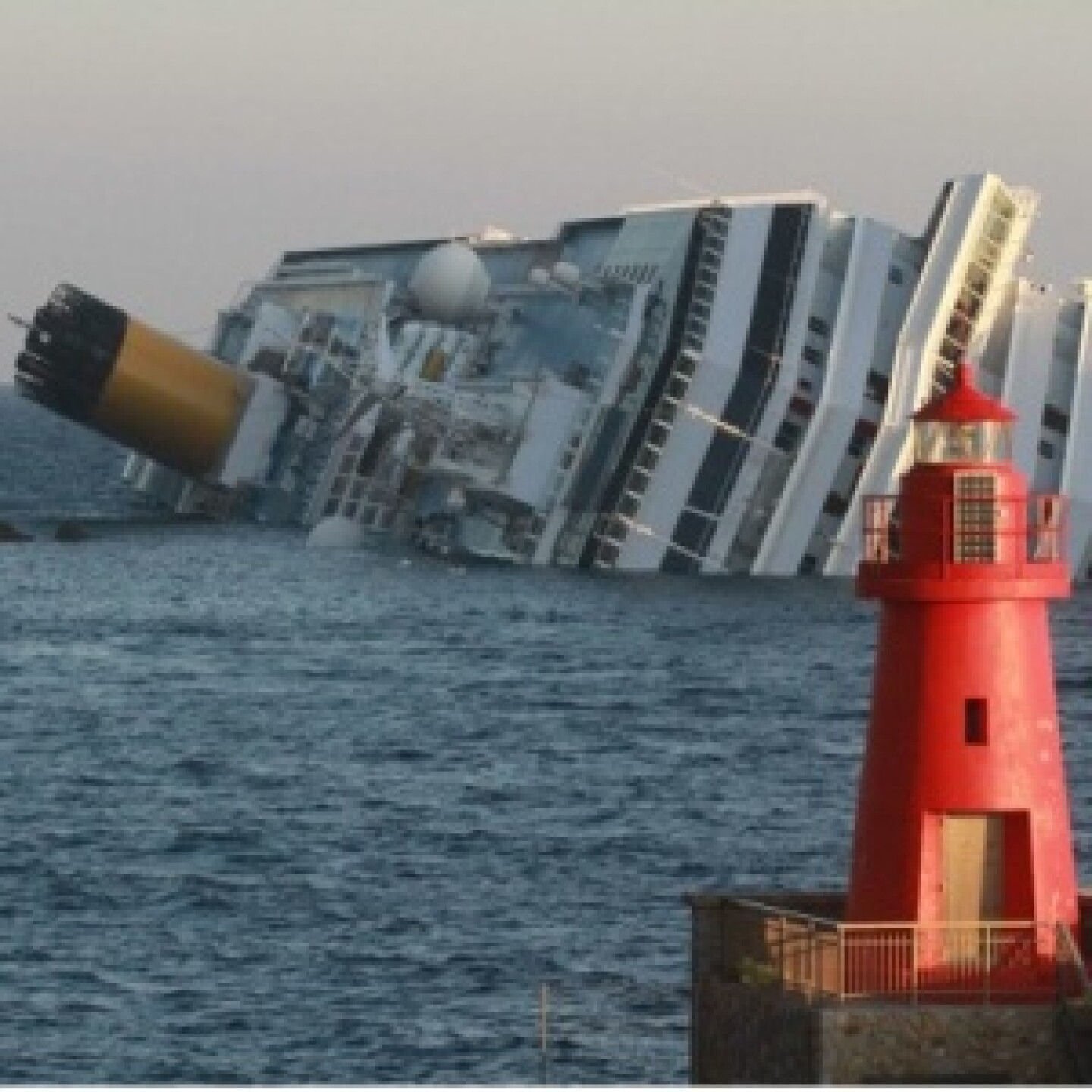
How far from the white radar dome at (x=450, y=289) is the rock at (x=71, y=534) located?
18073 mm

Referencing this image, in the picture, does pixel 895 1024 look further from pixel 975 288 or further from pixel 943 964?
pixel 975 288

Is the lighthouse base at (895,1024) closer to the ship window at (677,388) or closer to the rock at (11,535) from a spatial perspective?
the ship window at (677,388)

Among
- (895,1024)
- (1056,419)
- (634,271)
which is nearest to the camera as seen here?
(895,1024)

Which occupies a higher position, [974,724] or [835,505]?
[835,505]

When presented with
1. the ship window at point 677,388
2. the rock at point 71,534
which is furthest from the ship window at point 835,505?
the rock at point 71,534

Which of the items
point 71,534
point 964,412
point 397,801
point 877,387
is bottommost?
point 964,412

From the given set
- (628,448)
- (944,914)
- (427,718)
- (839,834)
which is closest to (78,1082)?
(944,914)

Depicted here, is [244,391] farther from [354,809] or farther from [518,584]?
[354,809]

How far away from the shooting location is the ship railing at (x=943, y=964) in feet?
102

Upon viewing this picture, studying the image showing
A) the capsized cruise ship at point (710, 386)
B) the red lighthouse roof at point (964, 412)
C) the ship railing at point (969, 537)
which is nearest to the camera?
the ship railing at point (969, 537)

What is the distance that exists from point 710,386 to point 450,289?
62.9 feet

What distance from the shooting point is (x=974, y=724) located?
31.1 meters

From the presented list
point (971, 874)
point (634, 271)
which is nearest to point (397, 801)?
point (971, 874)

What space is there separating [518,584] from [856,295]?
12600 millimetres
